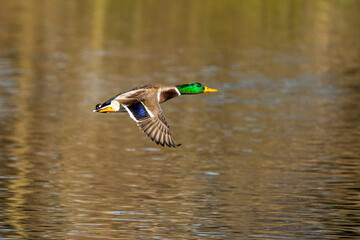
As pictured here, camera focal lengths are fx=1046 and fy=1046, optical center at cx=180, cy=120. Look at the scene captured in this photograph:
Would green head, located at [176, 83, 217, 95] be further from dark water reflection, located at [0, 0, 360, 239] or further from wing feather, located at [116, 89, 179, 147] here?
dark water reflection, located at [0, 0, 360, 239]

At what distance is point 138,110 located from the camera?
14.5 metres

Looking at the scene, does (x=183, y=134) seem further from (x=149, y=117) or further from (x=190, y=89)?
(x=149, y=117)

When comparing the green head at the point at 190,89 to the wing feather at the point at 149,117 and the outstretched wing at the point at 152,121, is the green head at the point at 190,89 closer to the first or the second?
the wing feather at the point at 149,117

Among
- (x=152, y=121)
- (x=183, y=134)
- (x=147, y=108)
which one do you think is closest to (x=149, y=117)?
(x=152, y=121)

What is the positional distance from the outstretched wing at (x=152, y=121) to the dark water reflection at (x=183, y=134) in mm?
1288

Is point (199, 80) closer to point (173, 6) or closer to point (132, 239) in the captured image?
point (132, 239)

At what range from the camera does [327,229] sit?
1452cm

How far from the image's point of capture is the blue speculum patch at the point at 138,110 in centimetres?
1433

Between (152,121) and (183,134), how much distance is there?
815 centimetres

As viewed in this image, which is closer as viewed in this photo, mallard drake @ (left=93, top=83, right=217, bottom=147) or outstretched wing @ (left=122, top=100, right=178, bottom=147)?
outstretched wing @ (left=122, top=100, right=178, bottom=147)

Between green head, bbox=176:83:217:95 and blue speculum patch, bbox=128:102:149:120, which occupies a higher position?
green head, bbox=176:83:217:95

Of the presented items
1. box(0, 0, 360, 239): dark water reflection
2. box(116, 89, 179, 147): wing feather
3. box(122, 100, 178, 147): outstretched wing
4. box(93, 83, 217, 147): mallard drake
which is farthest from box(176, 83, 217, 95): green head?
box(0, 0, 360, 239): dark water reflection

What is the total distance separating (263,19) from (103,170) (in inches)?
1203

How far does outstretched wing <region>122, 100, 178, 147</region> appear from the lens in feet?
45.4
